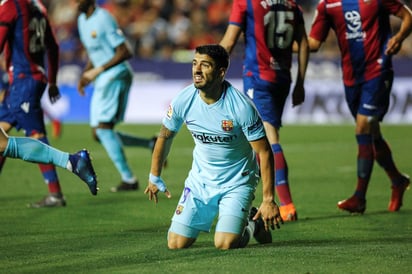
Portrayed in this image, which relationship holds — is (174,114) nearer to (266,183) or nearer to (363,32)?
(266,183)

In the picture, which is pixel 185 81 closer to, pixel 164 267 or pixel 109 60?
pixel 109 60

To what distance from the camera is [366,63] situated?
398 inches

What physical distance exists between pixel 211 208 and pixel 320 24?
3.34 meters

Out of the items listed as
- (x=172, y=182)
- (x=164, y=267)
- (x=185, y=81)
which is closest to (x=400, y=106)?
(x=185, y=81)

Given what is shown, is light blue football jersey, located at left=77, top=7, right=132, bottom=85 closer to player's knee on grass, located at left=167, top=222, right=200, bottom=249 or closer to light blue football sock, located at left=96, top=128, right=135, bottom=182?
light blue football sock, located at left=96, top=128, right=135, bottom=182

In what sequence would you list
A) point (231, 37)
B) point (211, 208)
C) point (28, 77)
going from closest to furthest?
point (211, 208)
point (231, 37)
point (28, 77)

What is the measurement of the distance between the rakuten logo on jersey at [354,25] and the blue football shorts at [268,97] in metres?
0.89

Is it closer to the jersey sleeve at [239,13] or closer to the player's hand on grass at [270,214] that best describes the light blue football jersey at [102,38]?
the jersey sleeve at [239,13]

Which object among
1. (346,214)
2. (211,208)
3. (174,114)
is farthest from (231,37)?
(211,208)

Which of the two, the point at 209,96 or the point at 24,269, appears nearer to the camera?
the point at 24,269

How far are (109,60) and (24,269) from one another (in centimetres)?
591

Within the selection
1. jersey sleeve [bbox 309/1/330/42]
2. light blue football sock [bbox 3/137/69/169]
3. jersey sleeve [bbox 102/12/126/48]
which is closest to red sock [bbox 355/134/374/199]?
jersey sleeve [bbox 309/1/330/42]

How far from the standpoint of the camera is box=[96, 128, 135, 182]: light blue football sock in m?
12.1

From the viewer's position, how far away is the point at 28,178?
13383 millimetres
